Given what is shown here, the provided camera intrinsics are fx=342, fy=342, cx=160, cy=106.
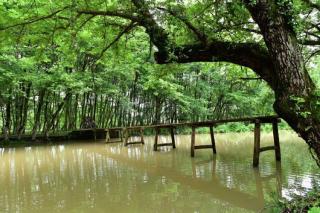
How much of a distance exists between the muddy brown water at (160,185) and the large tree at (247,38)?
1.32 m

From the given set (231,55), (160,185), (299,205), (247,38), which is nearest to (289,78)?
(231,55)

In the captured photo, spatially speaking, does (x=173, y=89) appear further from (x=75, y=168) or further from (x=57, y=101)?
(x=75, y=168)

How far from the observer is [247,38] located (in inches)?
304

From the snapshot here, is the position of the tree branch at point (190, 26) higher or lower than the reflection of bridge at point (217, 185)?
higher

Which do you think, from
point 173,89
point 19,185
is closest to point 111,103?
point 173,89

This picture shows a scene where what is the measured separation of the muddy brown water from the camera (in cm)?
516

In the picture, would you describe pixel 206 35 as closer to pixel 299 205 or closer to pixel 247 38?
pixel 247 38

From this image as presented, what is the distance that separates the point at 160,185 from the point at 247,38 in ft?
12.5

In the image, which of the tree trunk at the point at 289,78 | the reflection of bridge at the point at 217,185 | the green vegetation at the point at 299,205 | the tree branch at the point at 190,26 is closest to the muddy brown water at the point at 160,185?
the reflection of bridge at the point at 217,185

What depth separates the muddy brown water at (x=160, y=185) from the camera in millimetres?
5160

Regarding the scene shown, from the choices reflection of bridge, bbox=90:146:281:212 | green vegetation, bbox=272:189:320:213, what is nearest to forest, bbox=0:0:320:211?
A: green vegetation, bbox=272:189:320:213

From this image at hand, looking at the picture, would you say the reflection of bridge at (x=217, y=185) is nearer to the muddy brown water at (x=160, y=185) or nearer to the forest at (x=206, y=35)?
the muddy brown water at (x=160, y=185)

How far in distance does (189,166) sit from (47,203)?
4.09 metres

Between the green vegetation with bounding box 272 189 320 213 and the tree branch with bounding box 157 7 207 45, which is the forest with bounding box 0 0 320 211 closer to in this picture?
the tree branch with bounding box 157 7 207 45
